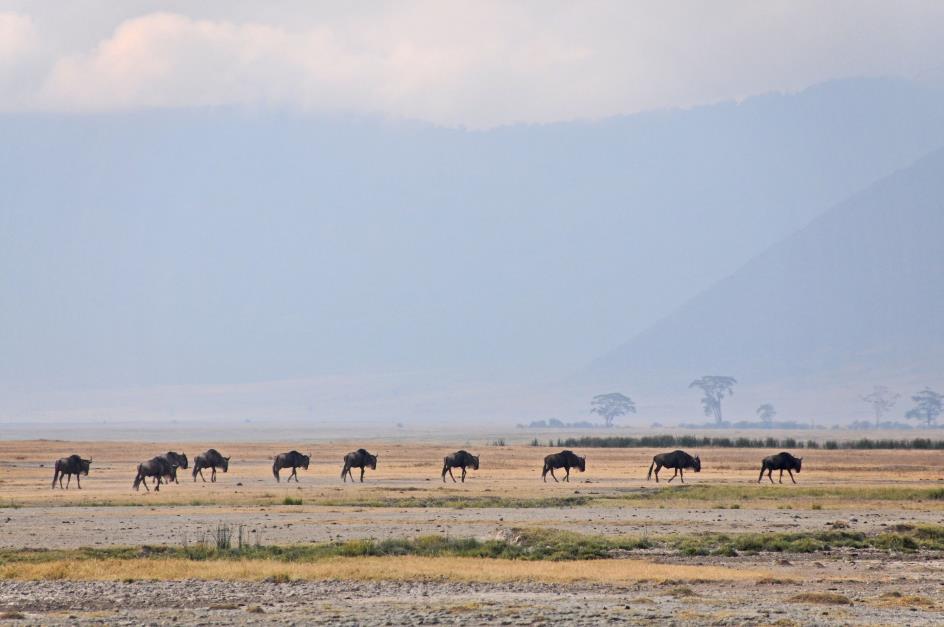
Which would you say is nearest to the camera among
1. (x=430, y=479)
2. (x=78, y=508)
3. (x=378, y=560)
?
(x=378, y=560)

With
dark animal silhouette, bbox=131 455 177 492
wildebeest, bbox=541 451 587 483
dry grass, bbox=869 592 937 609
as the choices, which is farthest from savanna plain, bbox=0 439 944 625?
wildebeest, bbox=541 451 587 483

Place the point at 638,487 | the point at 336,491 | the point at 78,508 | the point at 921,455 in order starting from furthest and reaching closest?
the point at 921,455 < the point at 638,487 < the point at 336,491 < the point at 78,508

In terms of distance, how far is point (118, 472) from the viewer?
70000 mm

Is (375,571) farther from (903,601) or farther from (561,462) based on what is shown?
(561,462)

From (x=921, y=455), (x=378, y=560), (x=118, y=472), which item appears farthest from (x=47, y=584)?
(x=921, y=455)

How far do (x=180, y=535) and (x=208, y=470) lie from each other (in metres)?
37.9

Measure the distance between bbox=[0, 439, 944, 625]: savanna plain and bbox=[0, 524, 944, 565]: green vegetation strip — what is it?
67 mm

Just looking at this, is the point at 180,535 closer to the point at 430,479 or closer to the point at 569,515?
the point at 569,515

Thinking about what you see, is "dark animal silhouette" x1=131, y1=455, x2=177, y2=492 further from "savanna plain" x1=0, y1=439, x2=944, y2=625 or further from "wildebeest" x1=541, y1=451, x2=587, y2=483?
"wildebeest" x1=541, y1=451, x2=587, y2=483

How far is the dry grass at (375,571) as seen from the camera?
27.5 meters

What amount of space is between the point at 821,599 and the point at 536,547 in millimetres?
8513

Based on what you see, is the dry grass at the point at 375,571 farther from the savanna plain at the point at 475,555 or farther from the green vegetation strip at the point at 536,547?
the green vegetation strip at the point at 536,547

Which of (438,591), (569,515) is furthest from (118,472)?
(438,591)

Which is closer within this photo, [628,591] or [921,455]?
[628,591]
